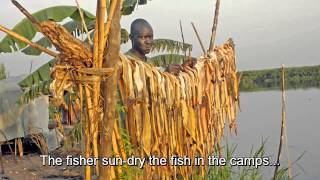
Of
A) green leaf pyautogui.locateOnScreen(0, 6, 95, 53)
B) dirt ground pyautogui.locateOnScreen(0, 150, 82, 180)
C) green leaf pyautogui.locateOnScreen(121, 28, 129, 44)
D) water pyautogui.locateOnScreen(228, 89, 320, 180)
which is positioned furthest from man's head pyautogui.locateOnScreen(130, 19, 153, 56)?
dirt ground pyautogui.locateOnScreen(0, 150, 82, 180)

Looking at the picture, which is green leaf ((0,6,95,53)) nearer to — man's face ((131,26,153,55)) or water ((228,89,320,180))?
man's face ((131,26,153,55))

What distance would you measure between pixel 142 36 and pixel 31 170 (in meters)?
6.68

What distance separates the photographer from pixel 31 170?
31.6 feet

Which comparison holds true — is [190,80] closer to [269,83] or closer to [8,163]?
[8,163]

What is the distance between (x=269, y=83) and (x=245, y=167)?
70465mm

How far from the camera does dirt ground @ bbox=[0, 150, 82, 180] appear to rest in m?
8.97

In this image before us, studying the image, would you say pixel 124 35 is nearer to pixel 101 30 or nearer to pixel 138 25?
pixel 138 25

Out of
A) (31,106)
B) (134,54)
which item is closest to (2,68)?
(31,106)

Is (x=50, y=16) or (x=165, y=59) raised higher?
(x=50, y=16)

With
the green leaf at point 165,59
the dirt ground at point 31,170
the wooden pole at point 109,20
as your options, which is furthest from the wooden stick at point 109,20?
the dirt ground at point 31,170

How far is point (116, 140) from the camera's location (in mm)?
2359

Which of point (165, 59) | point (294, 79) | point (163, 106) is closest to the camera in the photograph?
point (163, 106)

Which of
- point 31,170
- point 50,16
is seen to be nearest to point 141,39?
point 50,16

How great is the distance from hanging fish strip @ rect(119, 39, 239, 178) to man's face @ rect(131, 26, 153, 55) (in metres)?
0.83
